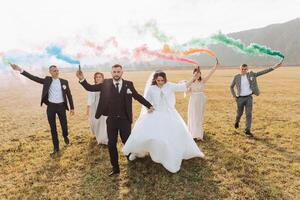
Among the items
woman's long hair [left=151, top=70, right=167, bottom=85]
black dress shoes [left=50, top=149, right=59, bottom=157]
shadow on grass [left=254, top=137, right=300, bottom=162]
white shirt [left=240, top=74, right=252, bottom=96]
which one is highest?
woman's long hair [left=151, top=70, right=167, bottom=85]

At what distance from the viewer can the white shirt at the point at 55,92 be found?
10.5 meters

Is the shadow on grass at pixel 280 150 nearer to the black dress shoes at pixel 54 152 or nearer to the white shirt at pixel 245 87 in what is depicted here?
the white shirt at pixel 245 87

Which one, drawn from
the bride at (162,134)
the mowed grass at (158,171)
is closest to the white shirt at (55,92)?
the mowed grass at (158,171)

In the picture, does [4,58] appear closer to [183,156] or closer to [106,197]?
[106,197]

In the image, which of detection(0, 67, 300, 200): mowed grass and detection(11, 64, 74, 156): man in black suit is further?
detection(11, 64, 74, 156): man in black suit

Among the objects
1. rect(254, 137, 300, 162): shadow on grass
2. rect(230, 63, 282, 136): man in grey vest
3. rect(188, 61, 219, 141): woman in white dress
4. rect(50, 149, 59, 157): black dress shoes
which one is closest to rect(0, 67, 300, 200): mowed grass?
rect(254, 137, 300, 162): shadow on grass

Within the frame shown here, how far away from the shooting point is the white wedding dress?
809cm

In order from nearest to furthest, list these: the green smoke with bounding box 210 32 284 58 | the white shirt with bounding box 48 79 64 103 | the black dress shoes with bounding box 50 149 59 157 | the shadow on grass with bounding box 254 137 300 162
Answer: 1. the shadow on grass with bounding box 254 137 300 162
2. the black dress shoes with bounding box 50 149 59 157
3. the white shirt with bounding box 48 79 64 103
4. the green smoke with bounding box 210 32 284 58

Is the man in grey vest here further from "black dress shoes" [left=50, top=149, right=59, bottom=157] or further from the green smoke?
"black dress shoes" [left=50, top=149, right=59, bottom=157]

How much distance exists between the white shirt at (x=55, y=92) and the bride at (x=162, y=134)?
339 centimetres

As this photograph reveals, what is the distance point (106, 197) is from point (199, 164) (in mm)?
3177

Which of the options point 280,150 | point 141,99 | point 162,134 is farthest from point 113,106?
point 280,150

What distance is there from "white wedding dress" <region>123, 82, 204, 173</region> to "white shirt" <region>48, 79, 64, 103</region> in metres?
3.44

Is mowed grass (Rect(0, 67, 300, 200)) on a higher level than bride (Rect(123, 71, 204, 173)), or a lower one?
lower
